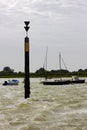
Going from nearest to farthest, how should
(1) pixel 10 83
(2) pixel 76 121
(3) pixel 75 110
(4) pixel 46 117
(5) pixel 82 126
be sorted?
(5) pixel 82 126 → (2) pixel 76 121 → (4) pixel 46 117 → (3) pixel 75 110 → (1) pixel 10 83

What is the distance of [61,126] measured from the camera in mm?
19797

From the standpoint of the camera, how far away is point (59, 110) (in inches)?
1000

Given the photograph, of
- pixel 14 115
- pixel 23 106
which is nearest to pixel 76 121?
pixel 14 115

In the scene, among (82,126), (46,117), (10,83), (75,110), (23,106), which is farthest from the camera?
(10,83)

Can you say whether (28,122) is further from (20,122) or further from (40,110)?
(40,110)

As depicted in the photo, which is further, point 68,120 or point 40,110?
point 40,110

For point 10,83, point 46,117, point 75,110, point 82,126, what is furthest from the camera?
point 10,83

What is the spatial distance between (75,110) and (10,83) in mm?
85641

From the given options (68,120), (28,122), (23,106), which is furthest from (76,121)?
(23,106)

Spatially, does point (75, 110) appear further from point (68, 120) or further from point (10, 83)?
point (10, 83)

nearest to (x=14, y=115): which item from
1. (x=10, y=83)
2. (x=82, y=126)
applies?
(x=82, y=126)

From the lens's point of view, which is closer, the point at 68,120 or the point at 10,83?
the point at 68,120

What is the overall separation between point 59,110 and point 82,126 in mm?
5825

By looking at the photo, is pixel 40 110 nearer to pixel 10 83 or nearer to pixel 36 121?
pixel 36 121
